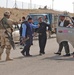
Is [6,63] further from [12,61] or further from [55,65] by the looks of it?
[55,65]

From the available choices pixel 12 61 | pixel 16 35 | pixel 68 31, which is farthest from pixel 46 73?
pixel 16 35

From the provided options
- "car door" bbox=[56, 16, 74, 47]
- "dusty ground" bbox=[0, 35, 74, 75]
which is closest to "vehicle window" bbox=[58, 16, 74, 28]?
"car door" bbox=[56, 16, 74, 47]

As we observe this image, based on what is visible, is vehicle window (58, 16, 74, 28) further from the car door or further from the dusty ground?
the dusty ground

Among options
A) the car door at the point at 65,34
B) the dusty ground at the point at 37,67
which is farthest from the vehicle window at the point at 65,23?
the dusty ground at the point at 37,67

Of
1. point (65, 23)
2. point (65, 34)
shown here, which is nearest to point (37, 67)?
point (65, 34)

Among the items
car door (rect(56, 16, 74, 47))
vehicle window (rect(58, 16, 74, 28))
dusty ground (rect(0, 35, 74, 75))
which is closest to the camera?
dusty ground (rect(0, 35, 74, 75))

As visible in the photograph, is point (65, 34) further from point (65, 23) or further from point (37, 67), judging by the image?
point (37, 67)

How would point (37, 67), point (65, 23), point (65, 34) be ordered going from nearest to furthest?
1. point (37, 67)
2. point (65, 34)
3. point (65, 23)

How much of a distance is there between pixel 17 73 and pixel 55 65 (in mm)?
2086

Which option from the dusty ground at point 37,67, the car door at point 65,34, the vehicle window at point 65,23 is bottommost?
the dusty ground at point 37,67

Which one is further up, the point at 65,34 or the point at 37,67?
the point at 65,34

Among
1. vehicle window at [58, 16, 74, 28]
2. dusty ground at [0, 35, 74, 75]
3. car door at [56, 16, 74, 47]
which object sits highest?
vehicle window at [58, 16, 74, 28]

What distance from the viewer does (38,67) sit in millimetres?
11141

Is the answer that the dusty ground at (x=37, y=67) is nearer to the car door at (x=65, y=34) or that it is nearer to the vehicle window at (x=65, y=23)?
the car door at (x=65, y=34)
